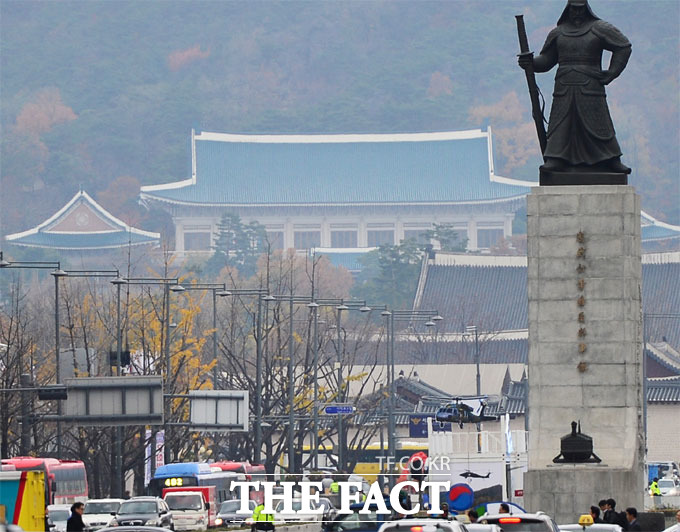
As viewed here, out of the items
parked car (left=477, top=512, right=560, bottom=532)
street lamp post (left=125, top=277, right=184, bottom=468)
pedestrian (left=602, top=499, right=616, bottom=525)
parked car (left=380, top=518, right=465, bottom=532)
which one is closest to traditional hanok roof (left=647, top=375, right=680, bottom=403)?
street lamp post (left=125, top=277, right=184, bottom=468)

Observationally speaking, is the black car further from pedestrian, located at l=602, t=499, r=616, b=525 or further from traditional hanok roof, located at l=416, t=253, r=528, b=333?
traditional hanok roof, located at l=416, t=253, r=528, b=333

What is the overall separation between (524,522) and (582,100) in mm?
14312

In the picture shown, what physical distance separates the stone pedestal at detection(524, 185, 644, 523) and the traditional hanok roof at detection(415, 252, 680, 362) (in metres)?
104

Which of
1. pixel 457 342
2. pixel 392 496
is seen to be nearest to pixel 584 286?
pixel 392 496

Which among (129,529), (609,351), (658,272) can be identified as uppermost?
(658,272)

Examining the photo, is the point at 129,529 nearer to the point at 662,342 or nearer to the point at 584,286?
the point at 584,286

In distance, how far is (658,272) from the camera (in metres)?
152

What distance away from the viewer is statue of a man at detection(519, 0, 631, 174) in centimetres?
4244

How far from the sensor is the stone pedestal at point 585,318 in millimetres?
41188

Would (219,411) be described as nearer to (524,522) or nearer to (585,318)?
(585,318)

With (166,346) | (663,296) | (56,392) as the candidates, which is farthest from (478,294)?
(56,392)

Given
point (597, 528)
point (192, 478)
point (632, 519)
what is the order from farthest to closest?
1. point (192, 478)
2. point (632, 519)
3. point (597, 528)

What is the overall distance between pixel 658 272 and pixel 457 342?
14.7 m

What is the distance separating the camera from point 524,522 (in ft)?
98.3
